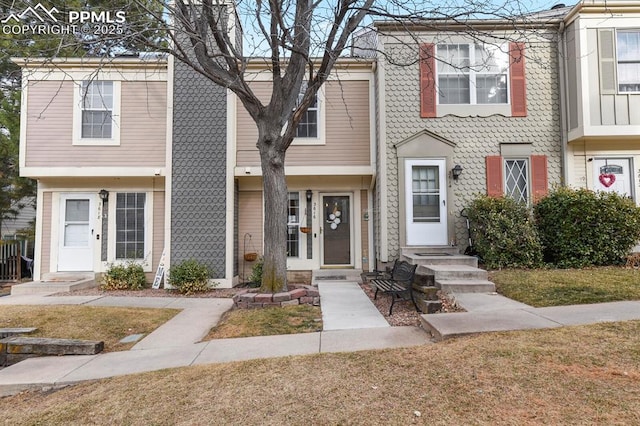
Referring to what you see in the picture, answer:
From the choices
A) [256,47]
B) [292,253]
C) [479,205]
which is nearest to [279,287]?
[292,253]

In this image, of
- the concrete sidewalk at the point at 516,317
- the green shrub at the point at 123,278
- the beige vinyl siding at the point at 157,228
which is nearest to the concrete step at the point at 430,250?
the concrete sidewalk at the point at 516,317

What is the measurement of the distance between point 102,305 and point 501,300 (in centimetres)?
723

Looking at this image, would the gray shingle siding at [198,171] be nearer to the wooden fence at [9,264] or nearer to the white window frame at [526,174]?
the wooden fence at [9,264]

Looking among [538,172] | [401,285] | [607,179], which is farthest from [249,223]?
[607,179]

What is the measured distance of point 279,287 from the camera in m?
6.77

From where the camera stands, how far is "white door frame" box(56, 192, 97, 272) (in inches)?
394

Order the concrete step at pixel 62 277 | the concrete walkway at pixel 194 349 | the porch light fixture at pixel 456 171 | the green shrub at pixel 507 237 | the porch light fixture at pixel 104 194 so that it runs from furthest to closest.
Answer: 1. the porch light fixture at pixel 104 194
2. the concrete step at pixel 62 277
3. the porch light fixture at pixel 456 171
4. the green shrub at pixel 507 237
5. the concrete walkway at pixel 194 349

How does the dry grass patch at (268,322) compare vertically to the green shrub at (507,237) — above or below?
below

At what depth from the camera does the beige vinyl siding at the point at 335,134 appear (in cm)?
996

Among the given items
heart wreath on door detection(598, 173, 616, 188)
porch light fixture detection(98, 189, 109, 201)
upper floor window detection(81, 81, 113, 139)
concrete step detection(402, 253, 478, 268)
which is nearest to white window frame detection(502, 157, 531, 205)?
heart wreath on door detection(598, 173, 616, 188)

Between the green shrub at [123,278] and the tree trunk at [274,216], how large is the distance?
434 cm

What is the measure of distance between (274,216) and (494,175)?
582 centimetres

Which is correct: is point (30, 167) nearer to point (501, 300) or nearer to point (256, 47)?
point (256, 47)

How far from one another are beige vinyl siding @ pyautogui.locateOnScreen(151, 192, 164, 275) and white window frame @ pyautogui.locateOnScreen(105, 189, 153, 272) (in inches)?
2.9
